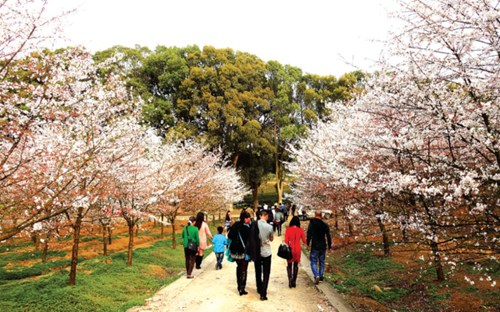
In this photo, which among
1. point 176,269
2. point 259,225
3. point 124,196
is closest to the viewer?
point 259,225

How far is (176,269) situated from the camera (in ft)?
38.7

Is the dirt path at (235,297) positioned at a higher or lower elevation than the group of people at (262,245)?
lower

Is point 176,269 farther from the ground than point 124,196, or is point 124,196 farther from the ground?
point 124,196

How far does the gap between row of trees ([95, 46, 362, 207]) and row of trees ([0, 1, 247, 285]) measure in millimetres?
13734

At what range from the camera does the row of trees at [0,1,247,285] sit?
4941 millimetres

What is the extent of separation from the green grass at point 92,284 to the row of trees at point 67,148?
2.06 feet

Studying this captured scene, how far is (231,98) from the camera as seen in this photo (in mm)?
32719

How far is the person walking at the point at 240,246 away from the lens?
24.6 feet

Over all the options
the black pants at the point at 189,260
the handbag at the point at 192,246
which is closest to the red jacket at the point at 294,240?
the handbag at the point at 192,246

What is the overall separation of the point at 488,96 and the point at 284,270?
8.05 m

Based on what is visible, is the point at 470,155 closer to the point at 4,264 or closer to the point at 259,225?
the point at 259,225

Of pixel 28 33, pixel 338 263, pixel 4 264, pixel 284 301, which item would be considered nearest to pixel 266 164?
pixel 338 263

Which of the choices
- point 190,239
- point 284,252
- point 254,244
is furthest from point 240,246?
point 190,239

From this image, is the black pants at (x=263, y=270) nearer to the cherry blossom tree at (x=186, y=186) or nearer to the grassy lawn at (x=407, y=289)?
the grassy lawn at (x=407, y=289)
